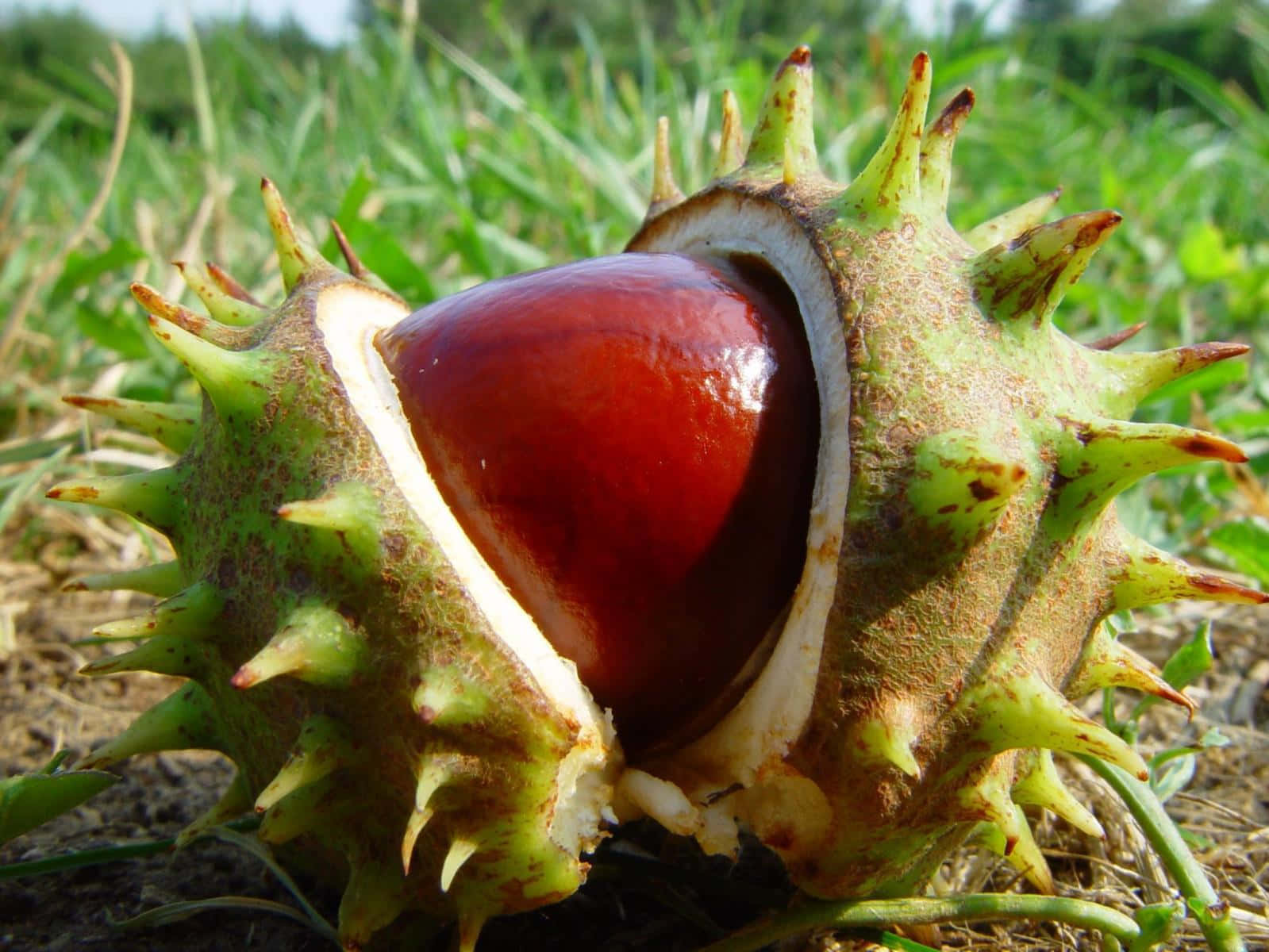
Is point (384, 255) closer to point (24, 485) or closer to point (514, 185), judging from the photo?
point (514, 185)

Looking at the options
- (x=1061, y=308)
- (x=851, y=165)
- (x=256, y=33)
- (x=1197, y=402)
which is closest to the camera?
(x=1197, y=402)

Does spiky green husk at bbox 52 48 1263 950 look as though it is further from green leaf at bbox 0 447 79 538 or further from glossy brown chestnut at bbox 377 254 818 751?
green leaf at bbox 0 447 79 538

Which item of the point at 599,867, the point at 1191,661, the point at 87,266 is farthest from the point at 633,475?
the point at 87,266

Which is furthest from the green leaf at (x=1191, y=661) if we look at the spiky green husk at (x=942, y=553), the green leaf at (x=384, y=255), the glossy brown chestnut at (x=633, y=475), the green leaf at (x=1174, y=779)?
the green leaf at (x=384, y=255)

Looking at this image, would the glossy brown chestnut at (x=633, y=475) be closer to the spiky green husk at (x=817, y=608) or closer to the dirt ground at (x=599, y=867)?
the spiky green husk at (x=817, y=608)

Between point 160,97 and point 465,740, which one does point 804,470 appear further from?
point 160,97

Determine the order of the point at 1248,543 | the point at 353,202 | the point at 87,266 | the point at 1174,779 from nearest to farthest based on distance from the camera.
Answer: the point at 1174,779
the point at 1248,543
the point at 353,202
the point at 87,266

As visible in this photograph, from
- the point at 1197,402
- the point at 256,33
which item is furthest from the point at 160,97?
the point at 1197,402
